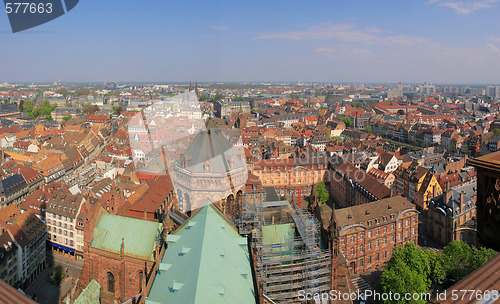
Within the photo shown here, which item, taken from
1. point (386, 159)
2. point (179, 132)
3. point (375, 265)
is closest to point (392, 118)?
point (386, 159)

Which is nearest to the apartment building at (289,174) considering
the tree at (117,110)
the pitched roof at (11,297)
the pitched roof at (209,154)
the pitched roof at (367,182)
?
the pitched roof at (367,182)

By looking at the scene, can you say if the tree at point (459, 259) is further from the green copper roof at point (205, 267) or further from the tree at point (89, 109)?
the tree at point (89, 109)

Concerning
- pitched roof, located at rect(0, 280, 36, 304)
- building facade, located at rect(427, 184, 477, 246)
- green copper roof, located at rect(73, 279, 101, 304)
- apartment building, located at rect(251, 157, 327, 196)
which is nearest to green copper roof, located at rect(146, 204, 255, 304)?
green copper roof, located at rect(73, 279, 101, 304)

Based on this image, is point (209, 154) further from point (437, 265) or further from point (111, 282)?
point (437, 265)

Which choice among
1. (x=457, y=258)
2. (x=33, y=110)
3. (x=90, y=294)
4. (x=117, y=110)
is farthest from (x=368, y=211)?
(x=33, y=110)

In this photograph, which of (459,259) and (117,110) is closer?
(459,259)

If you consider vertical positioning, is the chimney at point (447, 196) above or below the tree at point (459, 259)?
above
